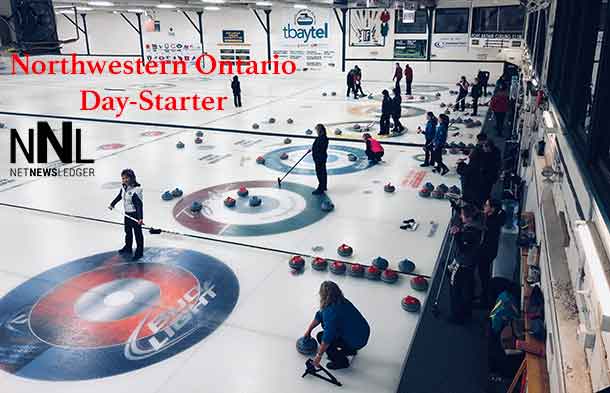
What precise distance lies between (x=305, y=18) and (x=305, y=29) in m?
0.83

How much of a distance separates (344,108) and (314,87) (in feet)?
29.4

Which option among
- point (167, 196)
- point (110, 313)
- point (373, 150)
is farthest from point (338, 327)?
point (373, 150)

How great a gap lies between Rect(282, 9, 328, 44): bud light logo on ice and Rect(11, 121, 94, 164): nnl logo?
2339 centimetres

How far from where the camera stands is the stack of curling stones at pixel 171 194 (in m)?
12.1

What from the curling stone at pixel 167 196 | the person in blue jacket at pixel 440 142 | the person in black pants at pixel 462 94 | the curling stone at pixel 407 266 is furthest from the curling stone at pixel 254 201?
the person in black pants at pixel 462 94

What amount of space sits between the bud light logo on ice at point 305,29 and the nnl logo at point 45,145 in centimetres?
2339

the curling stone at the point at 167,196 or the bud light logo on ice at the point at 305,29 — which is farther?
the bud light logo on ice at the point at 305,29

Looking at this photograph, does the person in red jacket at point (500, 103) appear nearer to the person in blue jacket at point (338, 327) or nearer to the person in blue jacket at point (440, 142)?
the person in blue jacket at point (440, 142)

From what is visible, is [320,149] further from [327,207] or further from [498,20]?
[498,20]

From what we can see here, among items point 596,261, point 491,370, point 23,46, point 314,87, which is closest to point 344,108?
point 314,87

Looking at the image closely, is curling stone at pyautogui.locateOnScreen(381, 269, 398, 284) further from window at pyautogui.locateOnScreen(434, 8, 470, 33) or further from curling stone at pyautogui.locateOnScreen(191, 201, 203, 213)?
window at pyautogui.locateOnScreen(434, 8, 470, 33)

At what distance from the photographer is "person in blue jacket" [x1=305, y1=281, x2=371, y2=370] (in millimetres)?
5492

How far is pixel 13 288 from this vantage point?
26.1 ft

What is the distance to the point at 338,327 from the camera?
5598 mm
